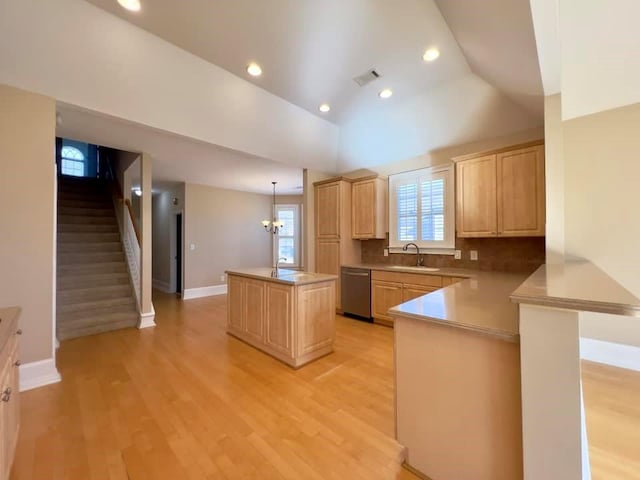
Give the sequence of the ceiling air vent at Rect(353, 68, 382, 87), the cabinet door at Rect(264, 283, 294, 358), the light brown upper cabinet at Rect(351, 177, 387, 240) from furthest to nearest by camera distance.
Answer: the light brown upper cabinet at Rect(351, 177, 387, 240) < the ceiling air vent at Rect(353, 68, 382, 87) < the cabinet door at Rect(264, 283, 294, 358)

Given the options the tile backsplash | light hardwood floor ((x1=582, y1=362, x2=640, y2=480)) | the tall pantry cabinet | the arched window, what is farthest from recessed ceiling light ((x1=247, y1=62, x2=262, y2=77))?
the arched window

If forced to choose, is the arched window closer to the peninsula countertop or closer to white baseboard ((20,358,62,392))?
white baseboard ((20,358,62,392))

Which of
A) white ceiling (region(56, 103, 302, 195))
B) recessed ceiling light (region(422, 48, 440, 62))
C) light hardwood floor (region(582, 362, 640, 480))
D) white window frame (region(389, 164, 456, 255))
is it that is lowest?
light hardwood floor (region(582, 362, 640, 480))

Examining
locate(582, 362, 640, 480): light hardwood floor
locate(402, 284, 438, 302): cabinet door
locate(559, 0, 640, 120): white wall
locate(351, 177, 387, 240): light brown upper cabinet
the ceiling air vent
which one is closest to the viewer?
locate(582, 362, 640, 480): light hardwood floor

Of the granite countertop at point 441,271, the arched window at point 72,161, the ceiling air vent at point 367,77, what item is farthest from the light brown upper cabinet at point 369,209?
the arched window at point 72,161

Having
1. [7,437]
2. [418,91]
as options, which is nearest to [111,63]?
[7,437]

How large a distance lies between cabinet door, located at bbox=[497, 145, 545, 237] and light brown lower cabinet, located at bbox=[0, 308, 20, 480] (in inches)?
172

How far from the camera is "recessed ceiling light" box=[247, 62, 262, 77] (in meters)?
2.98

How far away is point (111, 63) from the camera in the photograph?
8.21ft

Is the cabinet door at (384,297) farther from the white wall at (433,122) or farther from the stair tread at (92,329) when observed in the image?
the stair tread at (92,329)

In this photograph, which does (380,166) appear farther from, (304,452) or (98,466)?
(98,466)

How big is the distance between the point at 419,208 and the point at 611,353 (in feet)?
9.25

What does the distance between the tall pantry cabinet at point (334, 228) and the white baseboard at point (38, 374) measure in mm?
3736

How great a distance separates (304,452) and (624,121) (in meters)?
4.36
